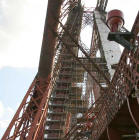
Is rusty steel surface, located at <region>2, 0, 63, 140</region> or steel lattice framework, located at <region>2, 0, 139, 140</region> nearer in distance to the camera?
steel lattice framework, located at <region>2, 0, 139, 140</region>

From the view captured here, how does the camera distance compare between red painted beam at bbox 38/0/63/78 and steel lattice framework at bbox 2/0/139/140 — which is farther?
red painted beam at bbox 38/0/63/78

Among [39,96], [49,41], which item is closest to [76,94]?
[39,96]

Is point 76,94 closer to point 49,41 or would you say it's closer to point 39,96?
point 39,96

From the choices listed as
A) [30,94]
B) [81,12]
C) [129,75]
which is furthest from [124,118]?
[81,12]

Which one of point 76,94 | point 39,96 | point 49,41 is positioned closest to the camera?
Result: point 49,41

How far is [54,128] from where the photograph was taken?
10.8 metres

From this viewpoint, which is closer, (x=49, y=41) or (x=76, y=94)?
(x=49, y=41)

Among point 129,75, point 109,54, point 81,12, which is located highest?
point 81,12

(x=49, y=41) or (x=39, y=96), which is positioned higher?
(x=49, y=41)

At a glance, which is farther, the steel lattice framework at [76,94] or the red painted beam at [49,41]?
the red painted beam at [49,41]

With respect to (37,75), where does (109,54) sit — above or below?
above

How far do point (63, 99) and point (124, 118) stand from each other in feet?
28.7

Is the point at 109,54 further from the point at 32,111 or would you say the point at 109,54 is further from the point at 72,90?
the point at 32,111

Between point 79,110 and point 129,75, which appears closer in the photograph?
point 129,75
